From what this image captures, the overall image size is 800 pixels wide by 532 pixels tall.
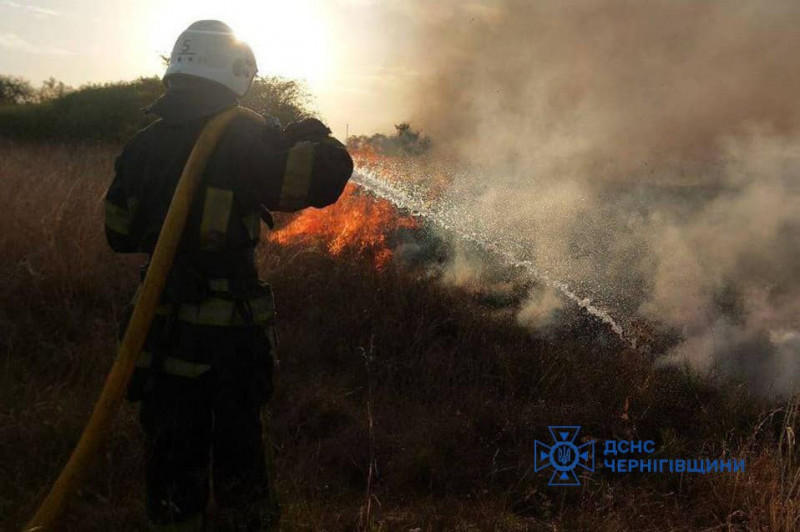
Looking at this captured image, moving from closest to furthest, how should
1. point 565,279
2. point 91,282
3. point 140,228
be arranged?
point 140,228, point 91,282, point 565,279

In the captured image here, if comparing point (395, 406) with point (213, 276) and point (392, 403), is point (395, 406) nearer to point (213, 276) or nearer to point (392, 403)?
point (392, 403)

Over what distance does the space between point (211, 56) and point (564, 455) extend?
10.1 ft

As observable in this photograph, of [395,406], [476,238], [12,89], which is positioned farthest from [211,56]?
[12,89]

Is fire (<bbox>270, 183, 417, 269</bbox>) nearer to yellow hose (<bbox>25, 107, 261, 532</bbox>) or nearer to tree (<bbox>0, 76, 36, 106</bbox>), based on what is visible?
yellow hose (<bbox>25, 107, 261, 532</bbox>)

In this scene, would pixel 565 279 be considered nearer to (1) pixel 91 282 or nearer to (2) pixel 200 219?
(1) pixel 91 282

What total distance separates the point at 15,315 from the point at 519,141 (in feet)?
41.9

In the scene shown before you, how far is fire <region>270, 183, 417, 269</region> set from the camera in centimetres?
656

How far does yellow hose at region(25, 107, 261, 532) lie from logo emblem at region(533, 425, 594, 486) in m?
2.42

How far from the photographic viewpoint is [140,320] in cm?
204

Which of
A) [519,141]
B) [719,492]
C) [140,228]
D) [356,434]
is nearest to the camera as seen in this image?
[140,228]

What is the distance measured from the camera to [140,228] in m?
2.25

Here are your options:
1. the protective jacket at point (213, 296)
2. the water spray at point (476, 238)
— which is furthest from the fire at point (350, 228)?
the protective jacket at point (213, 296)

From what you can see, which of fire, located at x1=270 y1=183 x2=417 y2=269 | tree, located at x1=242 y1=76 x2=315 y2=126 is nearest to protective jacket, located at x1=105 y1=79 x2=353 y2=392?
fire, located at x1=270 y1=183 x2=417 y2=269


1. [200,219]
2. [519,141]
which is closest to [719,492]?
[200,219]
